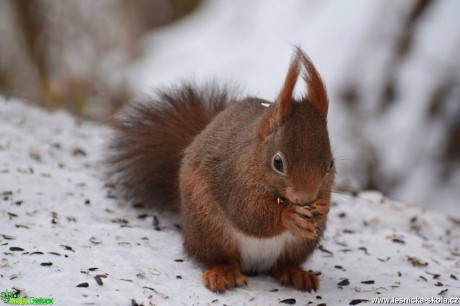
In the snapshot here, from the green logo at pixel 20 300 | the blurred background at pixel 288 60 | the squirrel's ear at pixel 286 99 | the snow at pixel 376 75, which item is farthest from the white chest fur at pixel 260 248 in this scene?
the snow at pixel 376 75

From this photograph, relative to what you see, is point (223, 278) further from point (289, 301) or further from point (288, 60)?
point (288, 60)

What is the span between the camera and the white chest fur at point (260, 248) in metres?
1.97

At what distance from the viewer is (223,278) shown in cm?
193

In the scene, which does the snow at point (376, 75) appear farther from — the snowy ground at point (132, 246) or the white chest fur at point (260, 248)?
the white chest fur at point (260, 248)

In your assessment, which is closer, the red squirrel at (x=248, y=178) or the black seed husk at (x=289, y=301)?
the red squirrel at (x=248, y=178)

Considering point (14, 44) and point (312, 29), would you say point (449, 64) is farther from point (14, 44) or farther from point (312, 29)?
point (14, 44)

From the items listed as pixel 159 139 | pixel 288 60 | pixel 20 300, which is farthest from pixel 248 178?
pixel 288 60

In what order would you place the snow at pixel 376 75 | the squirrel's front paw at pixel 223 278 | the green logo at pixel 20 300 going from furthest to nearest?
the snow at pixel 376 75 < the squirrel's front paw at pixel 223 278 < the green logo at pixel 20 300

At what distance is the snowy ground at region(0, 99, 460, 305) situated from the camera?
Answer: 1814mm

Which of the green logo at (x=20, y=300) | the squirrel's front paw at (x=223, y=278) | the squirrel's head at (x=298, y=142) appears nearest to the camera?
the green logo at (x=20, y=300)

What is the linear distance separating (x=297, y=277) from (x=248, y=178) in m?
0.34

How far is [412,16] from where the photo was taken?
4215mm

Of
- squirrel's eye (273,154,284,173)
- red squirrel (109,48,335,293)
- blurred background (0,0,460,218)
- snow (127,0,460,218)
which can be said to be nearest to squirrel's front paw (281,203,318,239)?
red squirrel (109,48,335,293)

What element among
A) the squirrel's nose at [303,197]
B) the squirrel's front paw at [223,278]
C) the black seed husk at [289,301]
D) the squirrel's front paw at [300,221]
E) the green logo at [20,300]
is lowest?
the black seed husk at [289,301]
